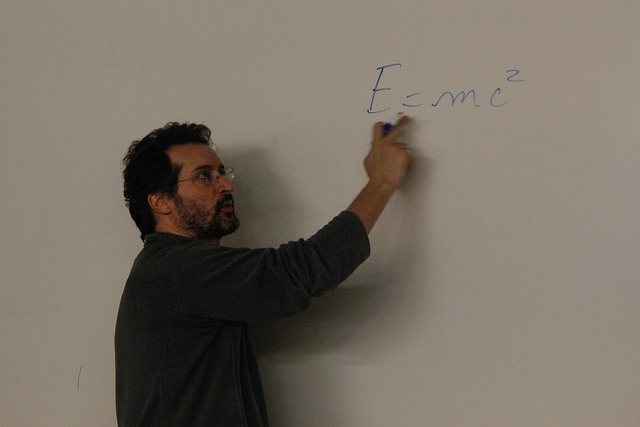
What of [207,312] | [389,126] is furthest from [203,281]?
[389,126]

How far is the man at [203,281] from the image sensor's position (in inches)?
38.2

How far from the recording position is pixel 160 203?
1147 mm

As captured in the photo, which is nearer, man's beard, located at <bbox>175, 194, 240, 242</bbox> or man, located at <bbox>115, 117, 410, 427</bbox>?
man, located at <bbox>115, 117, 410, 427</bbox>

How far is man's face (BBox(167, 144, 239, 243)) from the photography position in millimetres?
1125

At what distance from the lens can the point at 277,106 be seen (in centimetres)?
123

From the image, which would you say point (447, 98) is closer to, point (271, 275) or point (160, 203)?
point (271, 275)

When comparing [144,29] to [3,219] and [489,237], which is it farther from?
[489,237]

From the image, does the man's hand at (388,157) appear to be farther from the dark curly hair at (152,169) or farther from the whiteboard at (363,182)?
the dark curly hair at (152,169)

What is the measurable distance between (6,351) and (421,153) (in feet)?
3.19

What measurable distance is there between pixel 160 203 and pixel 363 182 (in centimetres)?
35

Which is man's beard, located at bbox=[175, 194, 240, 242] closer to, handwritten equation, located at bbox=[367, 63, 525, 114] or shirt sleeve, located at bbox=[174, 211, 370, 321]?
shirt sleeve, located at bbox=[174, 211, 370, 321]

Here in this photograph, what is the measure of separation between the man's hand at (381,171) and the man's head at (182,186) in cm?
Answer: 24

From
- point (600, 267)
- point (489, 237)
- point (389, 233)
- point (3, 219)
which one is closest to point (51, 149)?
point (3, 219)

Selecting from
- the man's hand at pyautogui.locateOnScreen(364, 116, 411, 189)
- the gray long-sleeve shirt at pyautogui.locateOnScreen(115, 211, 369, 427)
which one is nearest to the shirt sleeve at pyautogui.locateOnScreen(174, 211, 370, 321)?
the gray long-sleeve shirt at pyautogui.locateOnScreen(115, 211, 369, 427)
